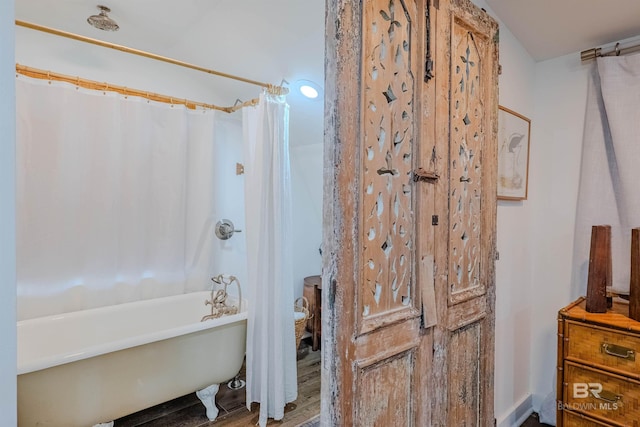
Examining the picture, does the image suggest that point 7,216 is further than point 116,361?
No

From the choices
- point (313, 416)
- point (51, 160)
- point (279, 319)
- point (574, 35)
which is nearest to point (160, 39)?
point (51, 160)

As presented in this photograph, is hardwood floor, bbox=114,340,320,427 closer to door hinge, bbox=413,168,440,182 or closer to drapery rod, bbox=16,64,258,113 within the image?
door hinge, bbox=413,168,440,182

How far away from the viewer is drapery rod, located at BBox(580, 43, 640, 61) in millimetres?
1683

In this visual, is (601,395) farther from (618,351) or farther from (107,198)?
(107,198)

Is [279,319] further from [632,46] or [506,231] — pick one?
[632,46]

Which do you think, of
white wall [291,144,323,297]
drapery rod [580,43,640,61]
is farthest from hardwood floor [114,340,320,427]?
drapery rod [580,43,640,61]

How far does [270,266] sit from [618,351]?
5.64ft

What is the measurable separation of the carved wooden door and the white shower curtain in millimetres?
1051

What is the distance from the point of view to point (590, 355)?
57.8 inches

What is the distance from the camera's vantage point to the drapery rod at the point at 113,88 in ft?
6.73

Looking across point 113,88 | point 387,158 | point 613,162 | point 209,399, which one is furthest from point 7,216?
point 613,162

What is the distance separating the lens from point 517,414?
1.95 metres

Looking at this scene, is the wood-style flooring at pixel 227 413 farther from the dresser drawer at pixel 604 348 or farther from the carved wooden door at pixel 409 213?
the carved wooden door at pixel 409 213

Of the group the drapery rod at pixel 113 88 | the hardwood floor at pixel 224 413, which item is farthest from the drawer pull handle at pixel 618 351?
the drapery rod at pixel 113 88
